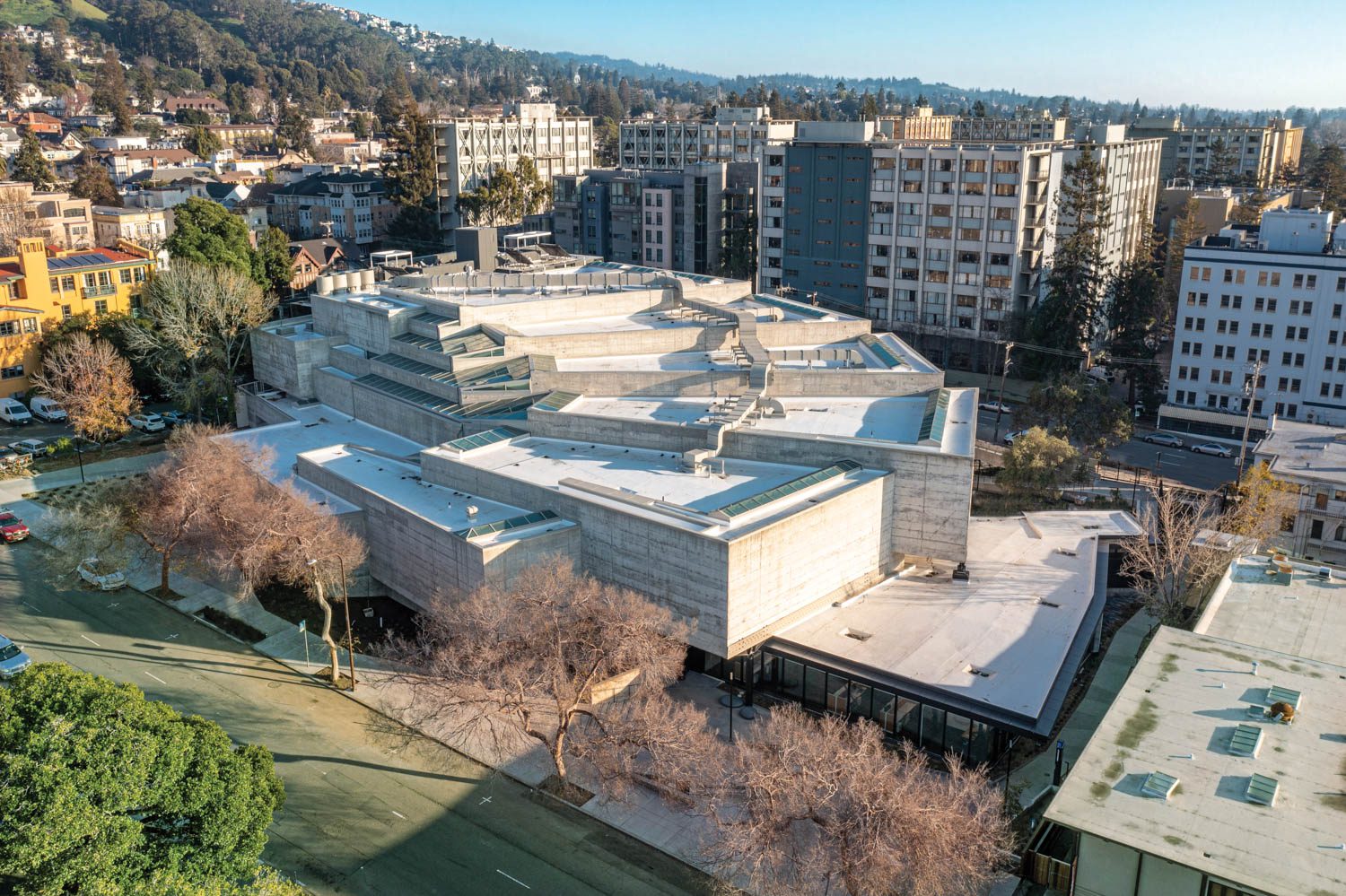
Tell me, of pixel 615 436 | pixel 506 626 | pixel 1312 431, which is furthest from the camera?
pixel 1312 431

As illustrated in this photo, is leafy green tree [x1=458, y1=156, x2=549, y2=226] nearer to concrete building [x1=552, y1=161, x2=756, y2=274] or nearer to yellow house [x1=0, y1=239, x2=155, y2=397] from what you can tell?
concrete building [x1=552, y1=161, x2=756, y2=274]

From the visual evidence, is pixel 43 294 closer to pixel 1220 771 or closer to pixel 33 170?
pixel 33 170

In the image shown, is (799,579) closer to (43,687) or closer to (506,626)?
(506,626)

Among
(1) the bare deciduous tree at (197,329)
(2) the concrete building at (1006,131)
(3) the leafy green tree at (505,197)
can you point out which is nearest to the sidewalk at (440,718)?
(1) the bare deciduous tree at (197,329)

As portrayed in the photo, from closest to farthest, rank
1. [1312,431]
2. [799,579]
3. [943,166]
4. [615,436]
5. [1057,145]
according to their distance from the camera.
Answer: [799,579]
[615,436]
[1312,431]
[943,166]
[1057,145]

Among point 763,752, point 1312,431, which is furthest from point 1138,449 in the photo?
point 763,752

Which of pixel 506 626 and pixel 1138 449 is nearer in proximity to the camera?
pixel 506 626

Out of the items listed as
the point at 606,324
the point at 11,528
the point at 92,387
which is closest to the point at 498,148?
the point at 606,324
